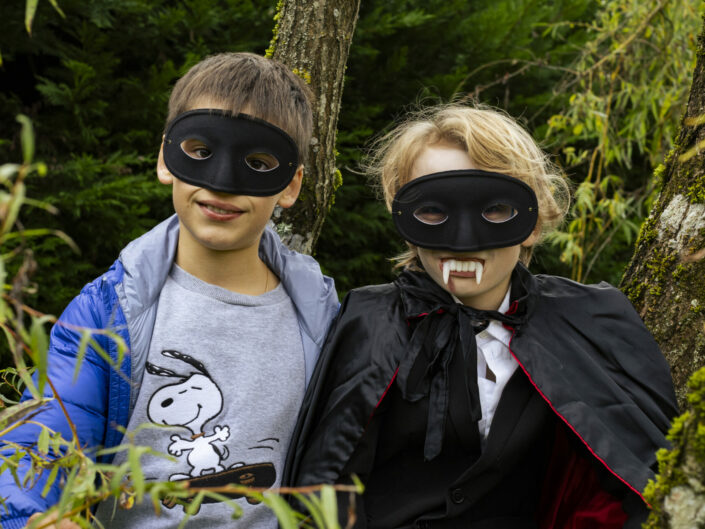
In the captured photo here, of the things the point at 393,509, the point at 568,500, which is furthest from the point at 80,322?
the point at 568,500

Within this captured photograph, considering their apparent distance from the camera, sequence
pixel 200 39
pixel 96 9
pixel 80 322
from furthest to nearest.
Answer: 1. pixel 200 39
2. pixel 96 9
3. pixel 80 322

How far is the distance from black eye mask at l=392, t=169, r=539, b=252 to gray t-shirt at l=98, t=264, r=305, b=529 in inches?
21.2

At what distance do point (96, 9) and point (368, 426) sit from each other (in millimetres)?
2720

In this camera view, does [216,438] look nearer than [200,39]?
Yes

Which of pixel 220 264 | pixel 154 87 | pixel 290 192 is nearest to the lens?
pixel 220 264

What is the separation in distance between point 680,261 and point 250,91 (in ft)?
4.67

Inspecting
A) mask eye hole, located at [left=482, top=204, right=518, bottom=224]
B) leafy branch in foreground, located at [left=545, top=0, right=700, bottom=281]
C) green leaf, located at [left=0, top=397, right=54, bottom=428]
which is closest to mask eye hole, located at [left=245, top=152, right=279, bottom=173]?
mask eye hole, located at [left=482, top=204, right=518, bottom=224]

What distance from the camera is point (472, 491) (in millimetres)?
1919

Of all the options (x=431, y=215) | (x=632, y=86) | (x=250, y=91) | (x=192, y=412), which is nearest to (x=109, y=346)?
(x=192, y=412)

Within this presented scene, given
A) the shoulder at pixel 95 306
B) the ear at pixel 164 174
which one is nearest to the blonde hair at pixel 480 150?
the ear at pixel 164 174

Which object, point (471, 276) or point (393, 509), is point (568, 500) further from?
point (471, 276)

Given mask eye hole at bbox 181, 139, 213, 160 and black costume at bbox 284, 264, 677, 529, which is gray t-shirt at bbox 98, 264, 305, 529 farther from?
mask eye hole at bbox 181, 139, 213, 160

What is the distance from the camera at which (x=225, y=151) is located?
197 cm

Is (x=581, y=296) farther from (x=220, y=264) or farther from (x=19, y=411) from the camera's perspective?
(x=19, y=411)
